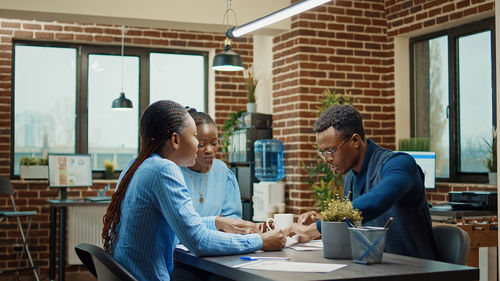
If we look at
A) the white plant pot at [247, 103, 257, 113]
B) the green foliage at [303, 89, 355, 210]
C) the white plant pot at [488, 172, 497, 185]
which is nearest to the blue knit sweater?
the white plant pot at [488, 172, 497, 185]

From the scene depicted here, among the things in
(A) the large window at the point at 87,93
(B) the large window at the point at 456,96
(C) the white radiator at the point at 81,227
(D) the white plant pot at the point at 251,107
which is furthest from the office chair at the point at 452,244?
(A) the large window at the point at 87,93

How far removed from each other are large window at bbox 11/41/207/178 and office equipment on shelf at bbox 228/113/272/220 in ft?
5.53

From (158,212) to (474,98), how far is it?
4190mm

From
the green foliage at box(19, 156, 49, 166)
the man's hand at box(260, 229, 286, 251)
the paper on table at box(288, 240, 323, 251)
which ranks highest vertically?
the green foliage at box(19, 156, 49, 166)

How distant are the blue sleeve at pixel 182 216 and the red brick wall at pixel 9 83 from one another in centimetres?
491

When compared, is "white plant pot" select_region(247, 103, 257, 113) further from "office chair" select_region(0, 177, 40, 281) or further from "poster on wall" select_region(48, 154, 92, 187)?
"office chair" select_region(0, 177, 40, 281)

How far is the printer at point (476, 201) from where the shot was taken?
4.67m

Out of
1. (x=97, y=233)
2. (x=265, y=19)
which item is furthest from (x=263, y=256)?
(x=97, y=233)

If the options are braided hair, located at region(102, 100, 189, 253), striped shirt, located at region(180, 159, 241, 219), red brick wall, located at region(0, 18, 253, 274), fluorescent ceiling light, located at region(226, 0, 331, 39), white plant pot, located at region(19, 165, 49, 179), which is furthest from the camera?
red brick wall, located at region(0, 18, 253, 274)

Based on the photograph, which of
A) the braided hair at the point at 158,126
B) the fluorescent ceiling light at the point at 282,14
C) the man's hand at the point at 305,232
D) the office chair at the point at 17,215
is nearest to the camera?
the braided hair at the point at 158,126

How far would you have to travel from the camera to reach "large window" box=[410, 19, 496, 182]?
5.36 meters

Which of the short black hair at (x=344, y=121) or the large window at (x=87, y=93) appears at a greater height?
the large window at (x=87, y=93)

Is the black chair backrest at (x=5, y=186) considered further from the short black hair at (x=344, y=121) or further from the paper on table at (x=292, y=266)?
the paper on table at (x=292, y=266)

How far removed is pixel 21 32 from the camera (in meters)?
6.84
